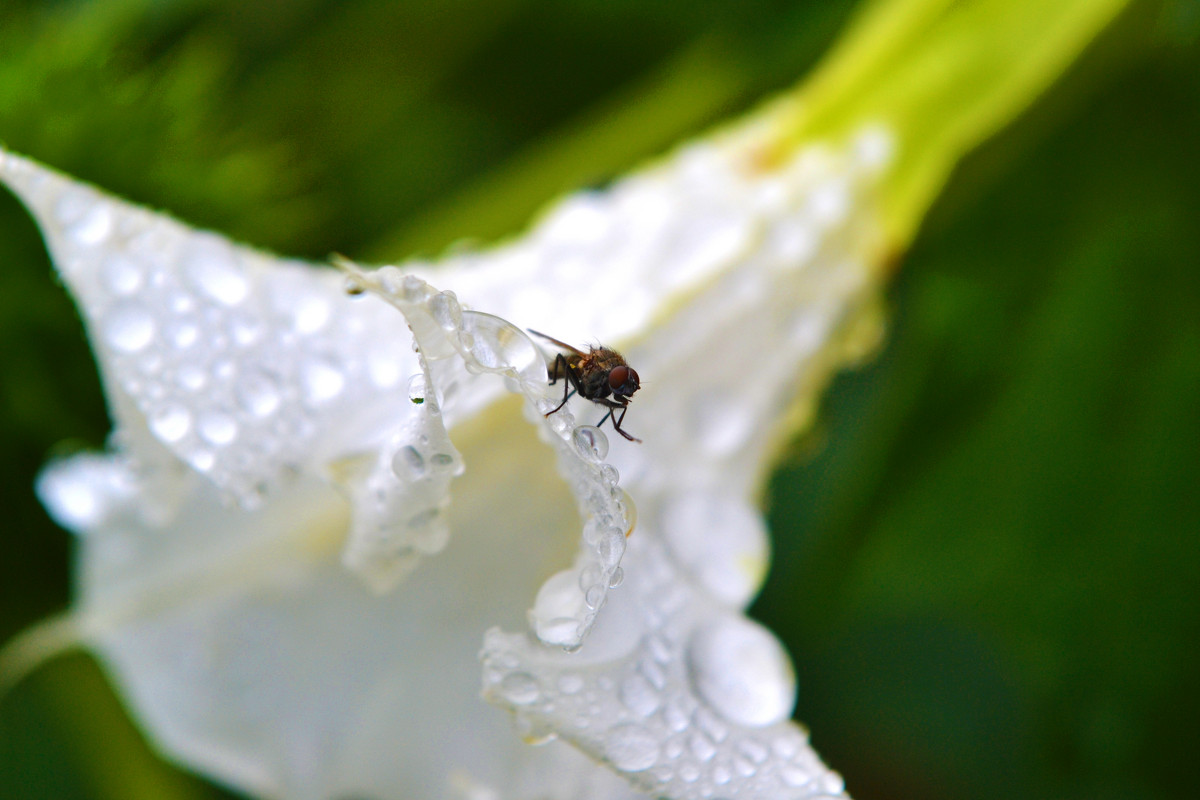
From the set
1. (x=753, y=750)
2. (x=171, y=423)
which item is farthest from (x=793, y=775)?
(x=171, y=423)

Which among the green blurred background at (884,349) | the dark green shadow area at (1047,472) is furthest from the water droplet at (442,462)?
the dark green shadow area at (1047,472)

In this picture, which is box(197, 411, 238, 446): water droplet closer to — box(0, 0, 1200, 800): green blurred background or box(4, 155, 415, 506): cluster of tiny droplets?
box(4, 155, 415, 506): cluster of tiny droplets

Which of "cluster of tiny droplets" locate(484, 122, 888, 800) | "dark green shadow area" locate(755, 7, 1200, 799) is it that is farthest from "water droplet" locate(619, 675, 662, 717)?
"dark green shadow area" locate(755, 7, 1200, 799)

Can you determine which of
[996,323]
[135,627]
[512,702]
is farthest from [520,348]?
[996,323]

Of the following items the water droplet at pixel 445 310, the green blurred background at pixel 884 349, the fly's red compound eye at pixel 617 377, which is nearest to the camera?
the water droplet at pixel 445 310

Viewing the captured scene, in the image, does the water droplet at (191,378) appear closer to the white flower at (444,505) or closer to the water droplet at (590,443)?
the white flower at (444,505)

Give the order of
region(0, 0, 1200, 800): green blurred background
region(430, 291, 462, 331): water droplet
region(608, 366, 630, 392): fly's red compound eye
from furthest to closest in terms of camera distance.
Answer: region(0, 0, 1200, 800): green blurred background
region(608, 366, 630, 392): fly's red compound eye
region(430, 291, 462, 331): water droplet

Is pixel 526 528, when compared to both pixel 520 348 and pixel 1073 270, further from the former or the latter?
pixel 1073 270

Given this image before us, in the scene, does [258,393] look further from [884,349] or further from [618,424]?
[884,349]
